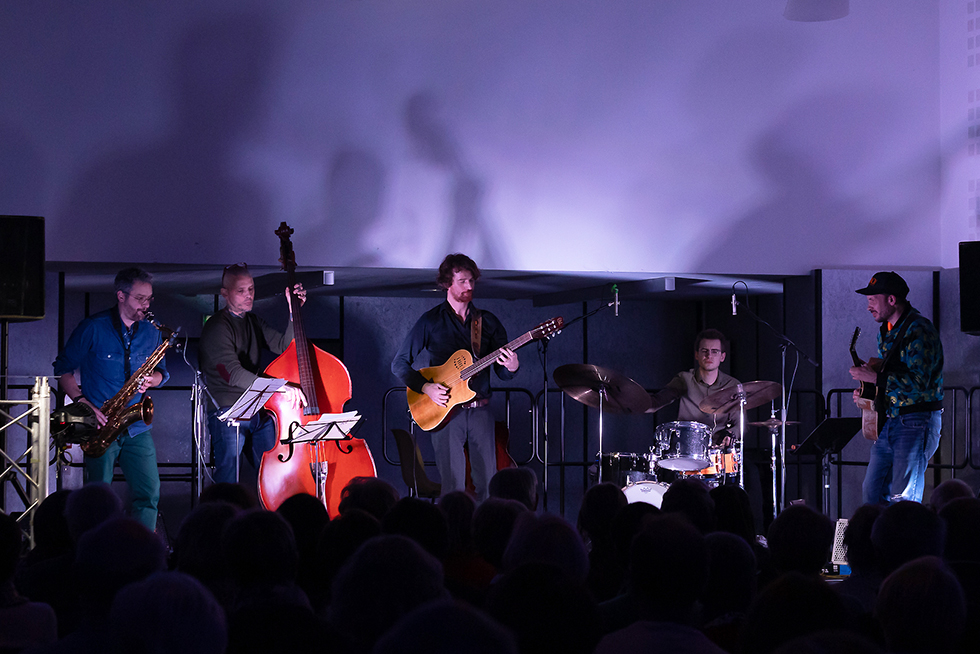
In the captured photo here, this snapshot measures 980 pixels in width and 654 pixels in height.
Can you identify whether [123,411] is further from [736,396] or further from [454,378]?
[736,396]

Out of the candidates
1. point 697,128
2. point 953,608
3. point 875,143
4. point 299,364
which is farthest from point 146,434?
point 875,143

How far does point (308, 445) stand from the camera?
6535mm

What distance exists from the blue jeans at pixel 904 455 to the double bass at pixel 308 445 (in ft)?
11.7

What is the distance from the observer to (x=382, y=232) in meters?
8.26

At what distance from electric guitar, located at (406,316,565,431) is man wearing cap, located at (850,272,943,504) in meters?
2.39

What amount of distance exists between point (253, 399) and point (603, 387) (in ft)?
9.23

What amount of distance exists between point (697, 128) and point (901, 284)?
7.55ft

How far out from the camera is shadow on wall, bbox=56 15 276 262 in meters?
7.90

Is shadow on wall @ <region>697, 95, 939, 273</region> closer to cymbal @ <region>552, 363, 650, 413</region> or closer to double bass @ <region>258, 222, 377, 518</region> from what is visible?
cymbal @ <region>552, 363, 650, 413</region>

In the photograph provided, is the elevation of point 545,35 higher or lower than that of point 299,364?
higher

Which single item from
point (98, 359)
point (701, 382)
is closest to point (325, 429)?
point (98, 359)

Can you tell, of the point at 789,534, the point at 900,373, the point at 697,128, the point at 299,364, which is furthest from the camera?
the point at 697,128

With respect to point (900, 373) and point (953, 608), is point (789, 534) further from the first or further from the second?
point (900, 373)

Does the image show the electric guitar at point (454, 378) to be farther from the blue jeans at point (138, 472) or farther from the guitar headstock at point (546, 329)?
the blue jeans at point (138, 472)
